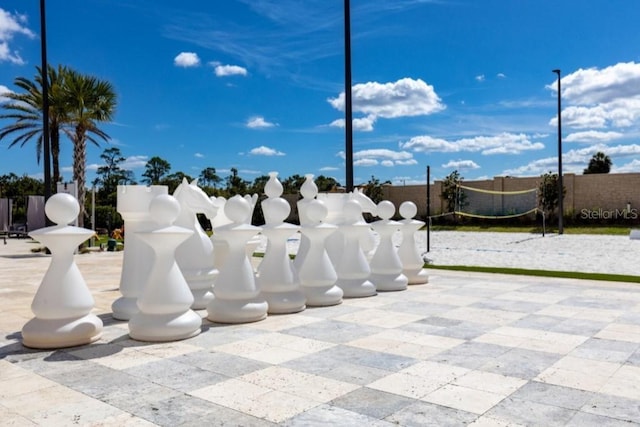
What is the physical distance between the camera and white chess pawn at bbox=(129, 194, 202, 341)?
5.62m

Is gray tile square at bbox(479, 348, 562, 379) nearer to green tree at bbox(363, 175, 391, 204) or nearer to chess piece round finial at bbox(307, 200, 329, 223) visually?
chess piece round finial at bbox(307, 200, 329, 223)

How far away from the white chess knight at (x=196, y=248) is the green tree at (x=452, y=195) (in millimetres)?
31196

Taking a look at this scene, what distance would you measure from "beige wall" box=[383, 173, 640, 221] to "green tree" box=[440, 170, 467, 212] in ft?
1.85

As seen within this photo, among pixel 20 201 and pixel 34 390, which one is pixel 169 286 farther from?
pixel 20 201

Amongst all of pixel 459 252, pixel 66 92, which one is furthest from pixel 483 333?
pixel 66 92

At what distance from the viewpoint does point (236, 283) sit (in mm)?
6527


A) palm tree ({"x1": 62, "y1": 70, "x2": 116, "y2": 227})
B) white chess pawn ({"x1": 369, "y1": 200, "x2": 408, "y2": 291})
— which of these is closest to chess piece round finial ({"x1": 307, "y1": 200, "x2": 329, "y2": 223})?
white chess pawn ({"x1": 369, "y1": 200, "x2": 408, "y2": 291})

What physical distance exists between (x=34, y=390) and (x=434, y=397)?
2996 millimetres

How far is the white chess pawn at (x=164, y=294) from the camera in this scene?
18.4ft

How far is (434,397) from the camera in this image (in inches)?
155

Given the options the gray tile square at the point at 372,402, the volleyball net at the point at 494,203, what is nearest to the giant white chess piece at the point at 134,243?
the gray tile square at the point at 372,402

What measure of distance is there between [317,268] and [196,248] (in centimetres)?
169

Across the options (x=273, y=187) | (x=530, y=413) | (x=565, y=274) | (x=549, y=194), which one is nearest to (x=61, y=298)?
(x=273, y=187)

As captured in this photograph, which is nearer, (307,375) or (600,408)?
(600,408)
